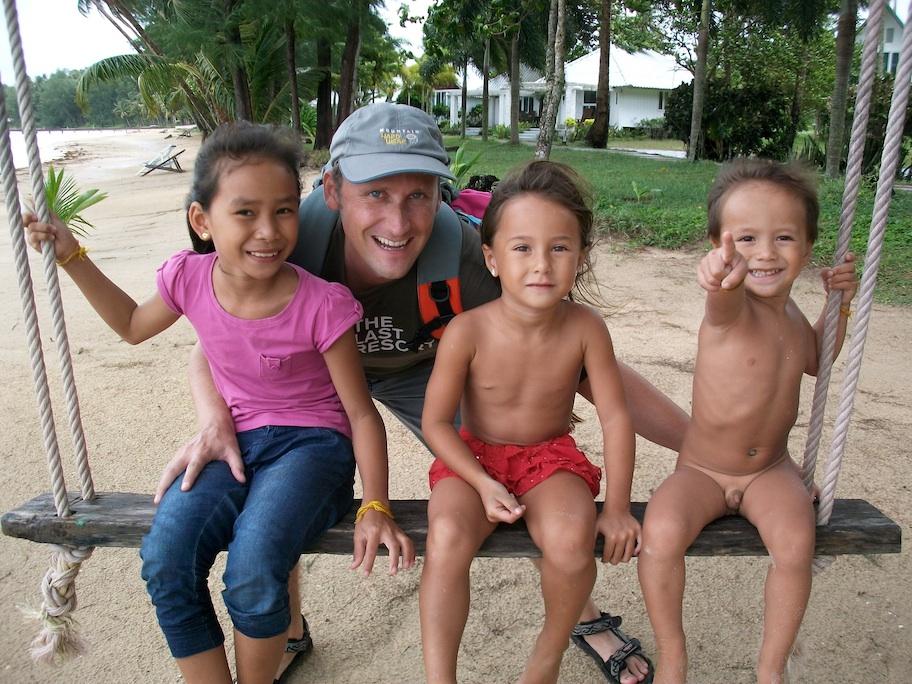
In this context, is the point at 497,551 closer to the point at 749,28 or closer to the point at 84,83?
the point at 84,83

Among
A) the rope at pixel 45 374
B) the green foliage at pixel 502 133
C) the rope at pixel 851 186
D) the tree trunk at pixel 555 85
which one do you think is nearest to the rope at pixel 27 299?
the rope at pixel 45 374

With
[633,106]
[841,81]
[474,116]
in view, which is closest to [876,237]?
[841,81]

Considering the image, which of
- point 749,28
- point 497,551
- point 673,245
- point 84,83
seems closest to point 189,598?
point 497,551

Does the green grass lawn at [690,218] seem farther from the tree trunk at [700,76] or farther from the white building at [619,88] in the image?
the white building at [619,88]

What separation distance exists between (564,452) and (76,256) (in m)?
1.34

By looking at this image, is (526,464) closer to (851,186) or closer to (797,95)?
(851,186)

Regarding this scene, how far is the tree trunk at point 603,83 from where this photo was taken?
21859mm

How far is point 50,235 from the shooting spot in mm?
1844

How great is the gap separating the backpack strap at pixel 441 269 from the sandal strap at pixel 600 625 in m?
1.12

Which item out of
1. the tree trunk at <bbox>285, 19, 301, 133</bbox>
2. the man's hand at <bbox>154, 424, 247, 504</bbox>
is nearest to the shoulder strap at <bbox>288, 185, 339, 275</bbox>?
the man's hand at <bbox>154, 424, 247, 504</bbox>

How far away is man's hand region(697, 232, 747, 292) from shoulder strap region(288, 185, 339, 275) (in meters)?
1.15

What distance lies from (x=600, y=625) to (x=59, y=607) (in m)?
1.61

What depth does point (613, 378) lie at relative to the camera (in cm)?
205

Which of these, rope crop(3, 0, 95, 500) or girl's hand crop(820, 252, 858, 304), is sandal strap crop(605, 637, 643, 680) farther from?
rope crop(3, 0, 95, 500)
